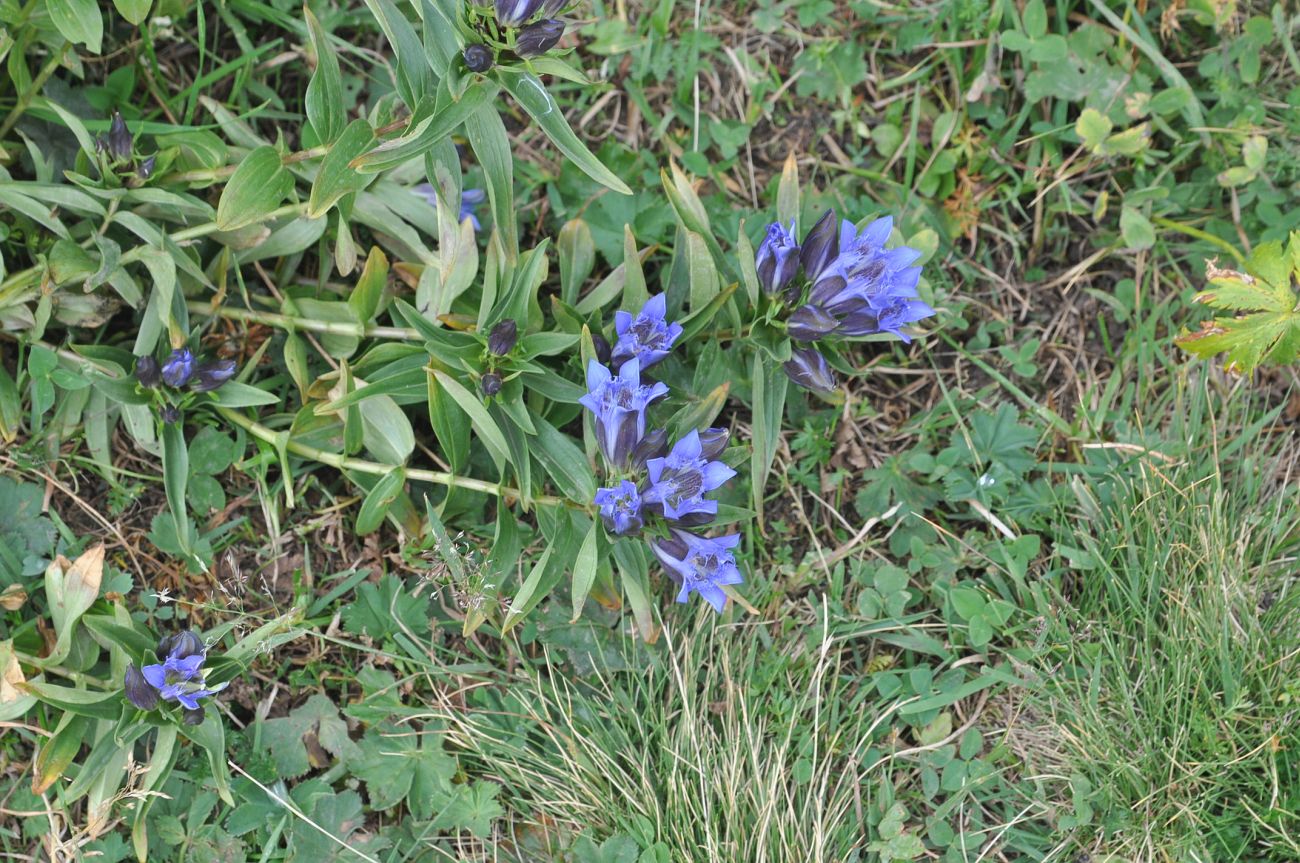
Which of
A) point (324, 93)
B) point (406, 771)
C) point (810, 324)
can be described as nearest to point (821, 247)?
point (810, 324)

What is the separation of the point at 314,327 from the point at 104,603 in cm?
100

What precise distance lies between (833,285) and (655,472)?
665mm

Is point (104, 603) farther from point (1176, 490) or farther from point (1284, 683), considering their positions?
point (1284, 683)

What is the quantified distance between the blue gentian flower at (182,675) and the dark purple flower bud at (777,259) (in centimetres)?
174

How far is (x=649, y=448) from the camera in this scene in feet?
8.86

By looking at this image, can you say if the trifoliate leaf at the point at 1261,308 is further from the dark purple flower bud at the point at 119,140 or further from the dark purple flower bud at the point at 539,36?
the dark purple flower bud at the point at 119,140

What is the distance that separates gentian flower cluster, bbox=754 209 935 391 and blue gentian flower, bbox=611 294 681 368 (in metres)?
0.30

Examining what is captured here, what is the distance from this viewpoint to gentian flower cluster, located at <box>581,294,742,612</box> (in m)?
2.67

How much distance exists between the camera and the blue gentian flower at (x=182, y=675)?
2816 mm

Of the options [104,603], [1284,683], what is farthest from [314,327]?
[1284,683]

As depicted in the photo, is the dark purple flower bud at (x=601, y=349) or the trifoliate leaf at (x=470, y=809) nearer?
the dark purple flower bud at (x=601, y=349)

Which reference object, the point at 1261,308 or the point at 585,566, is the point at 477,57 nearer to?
the point at 585,566

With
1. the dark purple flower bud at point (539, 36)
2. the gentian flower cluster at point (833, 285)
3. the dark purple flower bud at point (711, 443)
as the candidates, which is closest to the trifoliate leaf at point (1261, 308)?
the gentian flower cluster at point (833, 285)

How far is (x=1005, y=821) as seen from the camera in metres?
3.38
